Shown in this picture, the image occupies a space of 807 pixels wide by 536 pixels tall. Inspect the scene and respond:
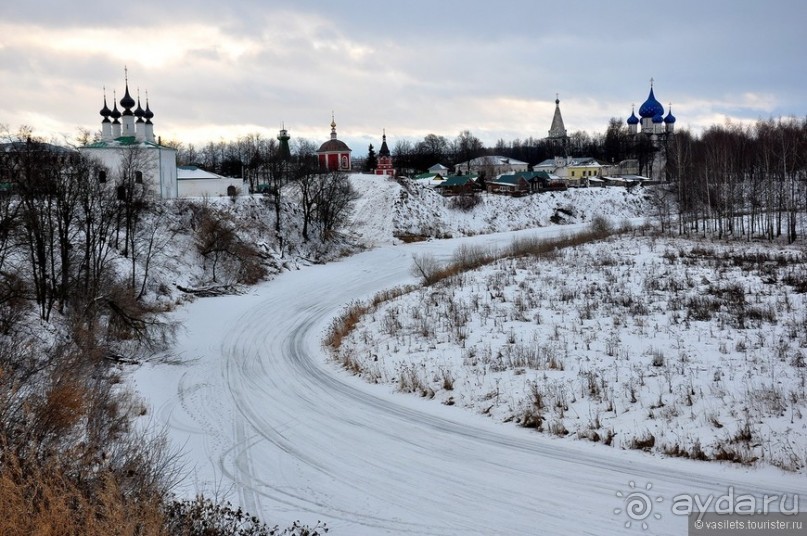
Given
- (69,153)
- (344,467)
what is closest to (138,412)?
(344,467)

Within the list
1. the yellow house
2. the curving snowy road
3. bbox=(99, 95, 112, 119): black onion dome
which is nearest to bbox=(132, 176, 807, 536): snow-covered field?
the curving snowy road

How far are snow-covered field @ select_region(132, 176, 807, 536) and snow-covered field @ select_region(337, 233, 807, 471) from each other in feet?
1.34

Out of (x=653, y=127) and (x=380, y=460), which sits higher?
(x=653, y=127)

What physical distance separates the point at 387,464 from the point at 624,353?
677 cm

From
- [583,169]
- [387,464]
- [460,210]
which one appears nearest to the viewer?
[387,464]

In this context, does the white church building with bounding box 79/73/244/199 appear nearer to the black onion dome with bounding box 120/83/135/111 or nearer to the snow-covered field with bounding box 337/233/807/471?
the black onion dome with bounding box 120/83/135/111

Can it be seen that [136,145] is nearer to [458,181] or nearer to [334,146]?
[334,146]

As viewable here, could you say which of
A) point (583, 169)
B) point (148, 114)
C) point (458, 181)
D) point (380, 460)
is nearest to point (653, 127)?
point (583, 169)

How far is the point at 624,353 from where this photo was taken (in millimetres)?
14070

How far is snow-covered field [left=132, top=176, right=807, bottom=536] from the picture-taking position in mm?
8602

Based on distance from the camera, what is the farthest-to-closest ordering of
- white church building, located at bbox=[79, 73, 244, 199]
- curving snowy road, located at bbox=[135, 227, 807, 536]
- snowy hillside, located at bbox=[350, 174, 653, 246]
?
snowy hillside, located at bbox=[350, 174, 653, 246], white church building, located at bbox=[79, 73, 244, 199], curving snowy road, located at bbox=[135, 227, 807, 536]

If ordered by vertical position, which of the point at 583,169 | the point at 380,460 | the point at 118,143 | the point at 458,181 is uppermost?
the point at 583,169

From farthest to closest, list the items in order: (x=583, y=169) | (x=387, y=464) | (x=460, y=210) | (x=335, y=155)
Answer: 1. (x=583, y=169)
2. (x=335, y=155)
3. (x=460, y=210)
4. (x=387, y=464)

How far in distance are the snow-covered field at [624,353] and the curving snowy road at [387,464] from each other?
66cm
